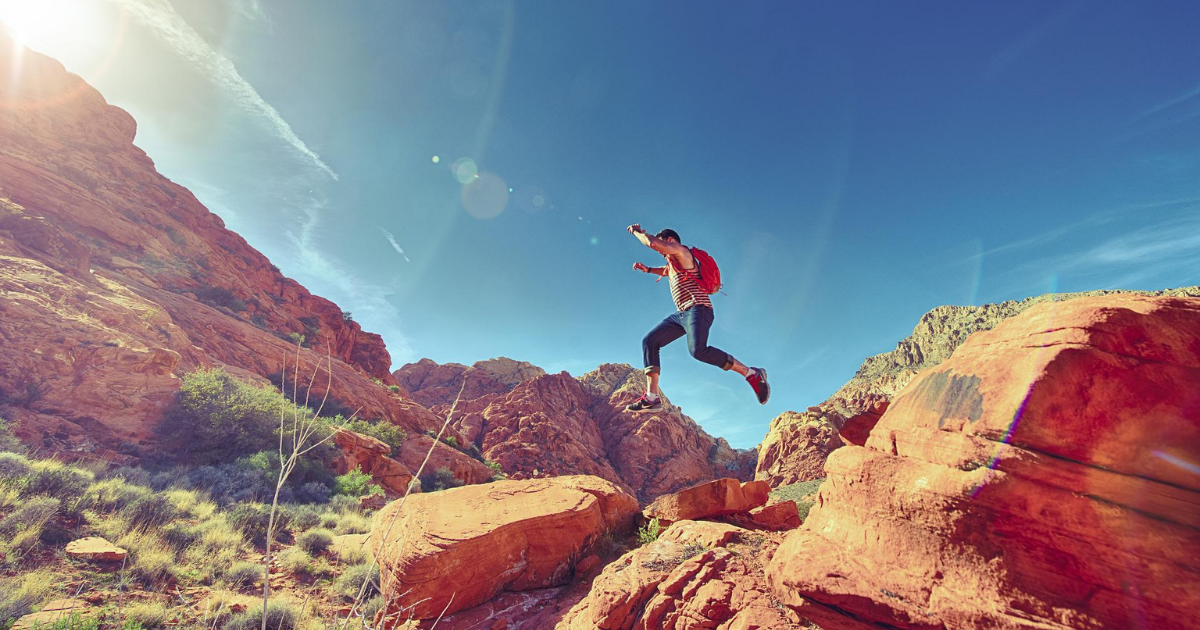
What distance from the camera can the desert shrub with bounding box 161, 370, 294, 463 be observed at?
50.1 ft

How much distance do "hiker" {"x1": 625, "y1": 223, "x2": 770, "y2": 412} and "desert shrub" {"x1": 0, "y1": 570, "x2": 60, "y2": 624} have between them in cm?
806

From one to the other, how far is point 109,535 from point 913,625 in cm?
1236

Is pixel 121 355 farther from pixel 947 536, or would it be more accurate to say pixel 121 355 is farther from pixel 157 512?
pixel 947 536

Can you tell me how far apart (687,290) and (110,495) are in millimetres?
12757

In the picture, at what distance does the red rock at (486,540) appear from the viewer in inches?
305

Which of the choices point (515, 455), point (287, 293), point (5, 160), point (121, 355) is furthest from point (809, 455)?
point (5, 160)

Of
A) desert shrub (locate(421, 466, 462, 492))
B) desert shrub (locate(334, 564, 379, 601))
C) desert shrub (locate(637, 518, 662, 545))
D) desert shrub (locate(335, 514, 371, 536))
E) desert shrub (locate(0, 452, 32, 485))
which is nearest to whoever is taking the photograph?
desert shrub (locate(334, 564, 379, 601))

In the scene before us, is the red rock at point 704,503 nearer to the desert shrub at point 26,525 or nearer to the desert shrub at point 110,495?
the desert shrub at point 26,525

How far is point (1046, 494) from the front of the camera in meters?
3.61

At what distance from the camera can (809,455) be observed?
37219 millimetres

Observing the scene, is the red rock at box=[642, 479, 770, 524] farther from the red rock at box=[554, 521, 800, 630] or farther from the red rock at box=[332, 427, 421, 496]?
the red rock at box=[332, 427, 421, 496]

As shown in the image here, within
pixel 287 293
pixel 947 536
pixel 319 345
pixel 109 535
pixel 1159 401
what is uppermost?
pixel 287 293

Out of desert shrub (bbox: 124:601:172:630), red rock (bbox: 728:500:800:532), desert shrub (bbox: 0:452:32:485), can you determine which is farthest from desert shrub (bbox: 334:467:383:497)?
red rock (bbox: 728:500:800:532)

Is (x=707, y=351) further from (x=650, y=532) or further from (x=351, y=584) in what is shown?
(x=351, y=584)
